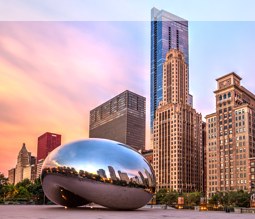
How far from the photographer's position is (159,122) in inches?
6260

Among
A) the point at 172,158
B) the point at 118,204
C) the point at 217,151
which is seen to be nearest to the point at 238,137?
the point at 217,151

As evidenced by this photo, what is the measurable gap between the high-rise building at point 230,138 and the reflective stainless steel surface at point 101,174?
95.7 metres

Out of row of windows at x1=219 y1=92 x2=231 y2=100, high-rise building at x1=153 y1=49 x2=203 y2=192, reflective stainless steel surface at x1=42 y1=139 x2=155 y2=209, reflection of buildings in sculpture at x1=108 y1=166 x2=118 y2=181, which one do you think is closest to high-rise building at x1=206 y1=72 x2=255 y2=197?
row of windows at x1=219 y1=92 x2=231 y2=100

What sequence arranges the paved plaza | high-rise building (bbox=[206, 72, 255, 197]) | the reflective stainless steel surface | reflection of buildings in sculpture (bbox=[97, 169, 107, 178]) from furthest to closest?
high-rise building (bbox=[206, 72, 255, 197]) < the reflective stainless steel surface < reflection of buildings in sculpture (bbox=[97, 169, 107, 178]) < the paved plaza

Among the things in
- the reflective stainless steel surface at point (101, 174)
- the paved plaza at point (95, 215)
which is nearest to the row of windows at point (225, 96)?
the paved plaza at point (95, 215)

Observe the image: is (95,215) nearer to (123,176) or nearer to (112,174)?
(112,174)

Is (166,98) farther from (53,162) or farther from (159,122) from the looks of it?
(53,162)

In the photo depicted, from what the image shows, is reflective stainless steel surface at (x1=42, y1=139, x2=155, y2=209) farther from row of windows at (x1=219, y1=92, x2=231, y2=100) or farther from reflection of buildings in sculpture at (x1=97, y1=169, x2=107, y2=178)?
row of windows at (x1=219, y1=92, x2=231, y2=100)

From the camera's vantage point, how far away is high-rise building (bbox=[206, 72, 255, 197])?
120m

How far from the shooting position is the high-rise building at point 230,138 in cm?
11981

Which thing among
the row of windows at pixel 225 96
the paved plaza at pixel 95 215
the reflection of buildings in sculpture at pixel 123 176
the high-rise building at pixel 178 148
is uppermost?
the row of windows at pixel 225 96

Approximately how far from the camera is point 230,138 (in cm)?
12506

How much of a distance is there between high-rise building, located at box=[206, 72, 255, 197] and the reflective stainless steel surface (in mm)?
95706

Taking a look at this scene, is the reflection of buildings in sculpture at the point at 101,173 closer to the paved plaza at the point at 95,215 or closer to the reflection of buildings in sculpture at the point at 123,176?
the reflection of buildings in sculpture at the point at 123,176
